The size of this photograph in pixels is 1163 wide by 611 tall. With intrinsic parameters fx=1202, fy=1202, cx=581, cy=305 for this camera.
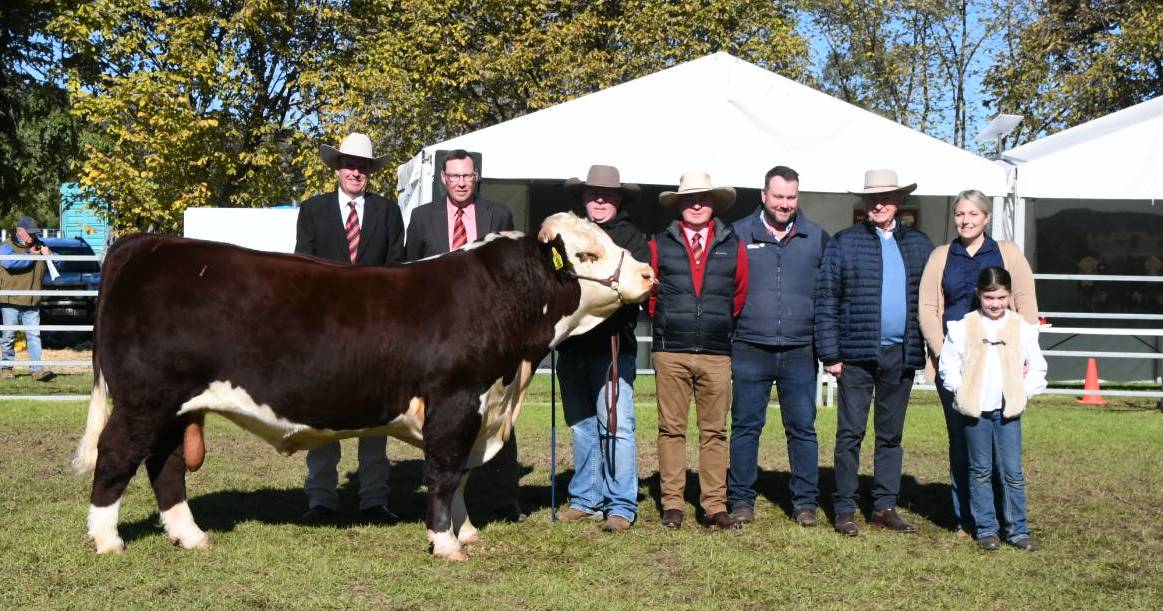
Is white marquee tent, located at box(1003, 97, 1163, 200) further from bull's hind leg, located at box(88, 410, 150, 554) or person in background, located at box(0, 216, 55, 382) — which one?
person in background, located at box(0, 216, 55, 382)

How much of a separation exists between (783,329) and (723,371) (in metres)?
0.40

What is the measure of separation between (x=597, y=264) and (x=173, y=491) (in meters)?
2.37

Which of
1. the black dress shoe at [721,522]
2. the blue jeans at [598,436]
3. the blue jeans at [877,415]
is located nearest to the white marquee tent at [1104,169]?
the blue jeans at [877,415]

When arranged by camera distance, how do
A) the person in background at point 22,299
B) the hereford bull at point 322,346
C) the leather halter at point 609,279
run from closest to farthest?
the hereford bull at point 322,346
the leather halter at point 609,279
the person in background at point 22,299

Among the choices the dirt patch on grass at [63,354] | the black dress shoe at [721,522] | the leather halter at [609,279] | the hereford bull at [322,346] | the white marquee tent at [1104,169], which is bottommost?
the black dress shoe at [721,522]

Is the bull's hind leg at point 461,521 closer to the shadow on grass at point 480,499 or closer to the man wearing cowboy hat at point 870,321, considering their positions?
the shadow on grass at point 480,499

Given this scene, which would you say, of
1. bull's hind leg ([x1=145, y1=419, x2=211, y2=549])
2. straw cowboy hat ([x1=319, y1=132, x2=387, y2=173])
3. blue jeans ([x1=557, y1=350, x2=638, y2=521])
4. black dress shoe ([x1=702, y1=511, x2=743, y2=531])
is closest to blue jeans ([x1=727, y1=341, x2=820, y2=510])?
black dress shoe ([x1=702, y1=511, x2=743, y2=531])

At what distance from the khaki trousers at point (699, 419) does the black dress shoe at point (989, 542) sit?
4.46 feet

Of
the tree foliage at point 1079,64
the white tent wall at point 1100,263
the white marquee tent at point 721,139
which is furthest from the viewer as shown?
the tree foliage at point 1079,64

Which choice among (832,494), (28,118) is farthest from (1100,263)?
(28,118)

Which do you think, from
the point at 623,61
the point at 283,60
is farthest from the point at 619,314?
the point at 283,60

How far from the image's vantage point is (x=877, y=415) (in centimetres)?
667

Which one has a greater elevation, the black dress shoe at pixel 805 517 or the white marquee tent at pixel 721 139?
the white marquee tent at pixel 721 139

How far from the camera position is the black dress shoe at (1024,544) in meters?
6.17
